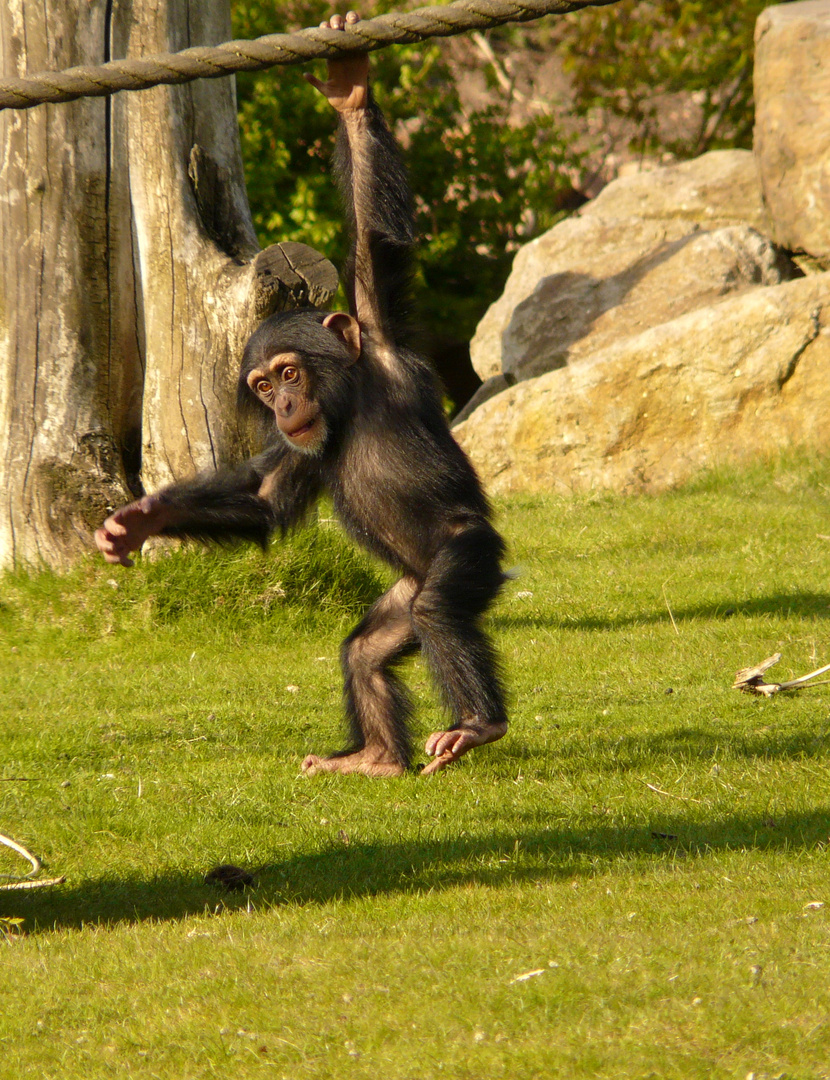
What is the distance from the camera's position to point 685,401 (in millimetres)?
11602

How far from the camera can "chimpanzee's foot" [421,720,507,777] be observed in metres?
5.06

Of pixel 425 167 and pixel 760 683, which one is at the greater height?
pixel 425 167

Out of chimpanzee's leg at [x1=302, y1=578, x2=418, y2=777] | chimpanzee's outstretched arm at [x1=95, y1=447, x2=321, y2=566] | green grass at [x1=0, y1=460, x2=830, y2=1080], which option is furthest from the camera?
chimpanzee's leg at [x1=302, y1=578, x2=418, y2=777]

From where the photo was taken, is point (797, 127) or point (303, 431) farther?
point (797, 127)

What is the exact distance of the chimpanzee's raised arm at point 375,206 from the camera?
515 cm

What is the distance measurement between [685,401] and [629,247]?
3.64m

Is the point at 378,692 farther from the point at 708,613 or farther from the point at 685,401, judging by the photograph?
the point at 685,401

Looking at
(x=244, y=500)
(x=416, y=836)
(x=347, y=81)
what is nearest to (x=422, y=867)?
(x=416, y=836)

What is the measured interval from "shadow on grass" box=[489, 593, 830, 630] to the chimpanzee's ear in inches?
129

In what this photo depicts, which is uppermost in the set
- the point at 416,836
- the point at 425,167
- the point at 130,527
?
the point at 425,167

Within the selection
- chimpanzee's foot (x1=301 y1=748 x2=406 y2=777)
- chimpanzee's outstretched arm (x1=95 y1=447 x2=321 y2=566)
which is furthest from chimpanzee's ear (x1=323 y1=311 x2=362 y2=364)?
chimpanzee's foot (x1=301 y1=748 x2=406 y2=777)

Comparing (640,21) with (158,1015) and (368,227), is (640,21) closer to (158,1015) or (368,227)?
(368,227)

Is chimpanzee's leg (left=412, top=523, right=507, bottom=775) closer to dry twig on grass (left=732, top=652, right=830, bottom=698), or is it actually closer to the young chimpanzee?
the young chimpanzee

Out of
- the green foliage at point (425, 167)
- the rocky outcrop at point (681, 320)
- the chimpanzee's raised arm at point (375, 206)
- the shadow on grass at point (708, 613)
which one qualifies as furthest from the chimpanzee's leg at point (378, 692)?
the green foliage at point (425, 167)
